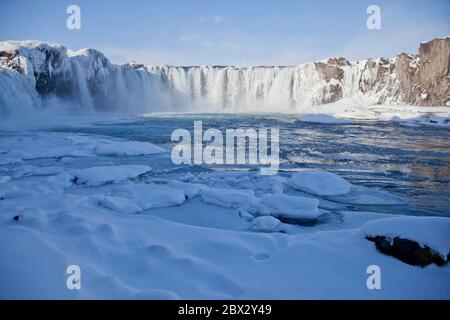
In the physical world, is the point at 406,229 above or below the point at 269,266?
above

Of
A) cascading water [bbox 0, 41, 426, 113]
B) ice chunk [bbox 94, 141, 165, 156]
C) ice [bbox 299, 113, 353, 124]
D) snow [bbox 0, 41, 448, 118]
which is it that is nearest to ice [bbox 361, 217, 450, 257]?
ice chunk [bbox 94, 141, 165, 156]

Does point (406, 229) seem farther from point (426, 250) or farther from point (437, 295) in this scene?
point (437, 295)

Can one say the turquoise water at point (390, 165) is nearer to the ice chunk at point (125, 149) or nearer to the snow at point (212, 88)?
the ice chunk at point (125, 149)

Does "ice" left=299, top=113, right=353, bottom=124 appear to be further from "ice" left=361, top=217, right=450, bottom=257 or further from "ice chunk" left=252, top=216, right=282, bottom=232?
"ice" left=361, top=217, right=450, bottom=257
